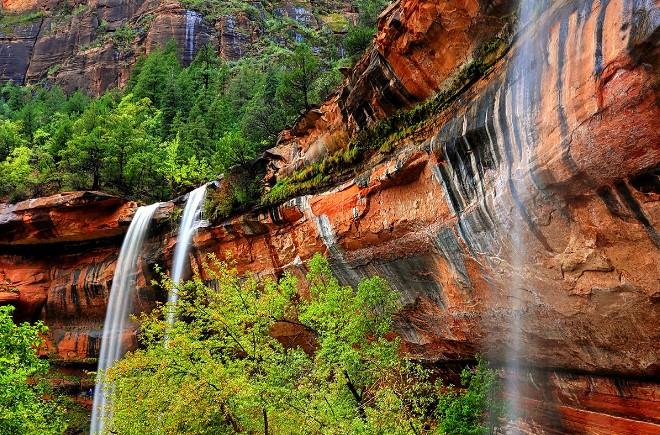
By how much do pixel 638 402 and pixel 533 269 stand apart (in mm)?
3025

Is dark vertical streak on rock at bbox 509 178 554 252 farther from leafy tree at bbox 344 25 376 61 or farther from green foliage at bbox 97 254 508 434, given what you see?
leafy tree at bbox 344 25 376 61

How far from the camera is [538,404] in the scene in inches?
406

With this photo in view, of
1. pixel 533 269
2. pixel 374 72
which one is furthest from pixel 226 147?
pixel 533 269

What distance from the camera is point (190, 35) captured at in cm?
5778

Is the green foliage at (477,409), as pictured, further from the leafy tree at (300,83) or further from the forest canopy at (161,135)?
the leafy tree at (300,83)

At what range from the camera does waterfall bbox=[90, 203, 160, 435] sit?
22.1 metres

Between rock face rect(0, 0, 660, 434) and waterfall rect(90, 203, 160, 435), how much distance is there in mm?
10347

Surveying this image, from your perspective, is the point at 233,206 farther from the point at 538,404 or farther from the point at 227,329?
the point at 538,404

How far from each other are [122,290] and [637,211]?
2283cm

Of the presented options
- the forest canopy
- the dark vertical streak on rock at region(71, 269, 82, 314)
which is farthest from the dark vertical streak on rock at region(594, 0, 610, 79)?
the dark vertical streak on rock at region(71, 269, 82, 314)

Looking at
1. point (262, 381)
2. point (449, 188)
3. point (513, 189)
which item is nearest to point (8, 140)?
point (262, 381)

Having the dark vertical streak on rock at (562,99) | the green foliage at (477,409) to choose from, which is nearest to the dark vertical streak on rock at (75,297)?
the green foliage at (477,409)

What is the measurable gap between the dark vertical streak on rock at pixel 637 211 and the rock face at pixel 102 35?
184 feet

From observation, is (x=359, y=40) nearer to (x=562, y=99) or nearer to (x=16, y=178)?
(x=562, y=99)
